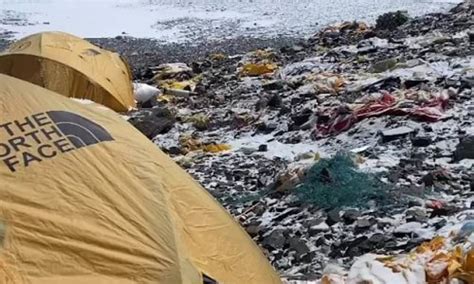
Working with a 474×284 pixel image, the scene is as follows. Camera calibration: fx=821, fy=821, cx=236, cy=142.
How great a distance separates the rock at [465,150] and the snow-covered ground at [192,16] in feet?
60.3

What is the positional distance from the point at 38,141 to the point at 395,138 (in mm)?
4923

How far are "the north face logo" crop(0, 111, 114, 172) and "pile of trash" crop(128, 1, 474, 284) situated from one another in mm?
1630

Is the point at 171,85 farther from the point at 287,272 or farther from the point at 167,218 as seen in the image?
the point at 167,218

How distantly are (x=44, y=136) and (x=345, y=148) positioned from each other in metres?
4.82

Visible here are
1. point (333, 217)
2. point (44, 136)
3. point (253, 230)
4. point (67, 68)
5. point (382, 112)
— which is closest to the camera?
point (44, 136)

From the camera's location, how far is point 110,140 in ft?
13.1

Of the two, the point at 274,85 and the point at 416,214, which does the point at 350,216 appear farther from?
the point at 274,85

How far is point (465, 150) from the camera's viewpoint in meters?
7.13

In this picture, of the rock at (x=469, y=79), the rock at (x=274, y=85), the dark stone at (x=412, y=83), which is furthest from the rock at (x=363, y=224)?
the rock at (x=274, y=85)

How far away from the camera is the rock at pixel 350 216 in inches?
242

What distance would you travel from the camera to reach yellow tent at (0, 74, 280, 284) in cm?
337

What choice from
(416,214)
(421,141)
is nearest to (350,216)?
(416,214)

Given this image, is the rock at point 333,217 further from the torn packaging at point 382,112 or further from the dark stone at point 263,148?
the dark stone at point 263,148

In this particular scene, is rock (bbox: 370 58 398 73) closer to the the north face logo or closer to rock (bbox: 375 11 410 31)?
rock (bbox: 375 11 410 31)
